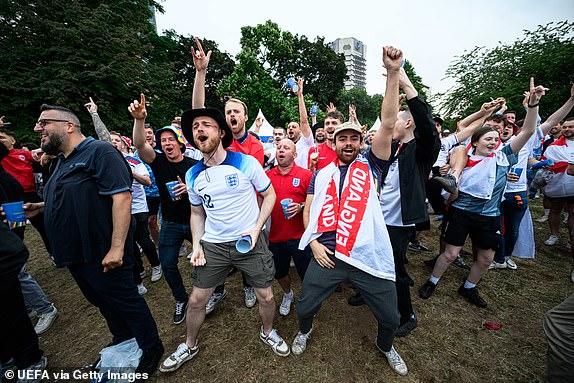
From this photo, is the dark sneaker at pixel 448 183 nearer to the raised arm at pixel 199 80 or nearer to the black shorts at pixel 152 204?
the raised arm at pixel 199 80

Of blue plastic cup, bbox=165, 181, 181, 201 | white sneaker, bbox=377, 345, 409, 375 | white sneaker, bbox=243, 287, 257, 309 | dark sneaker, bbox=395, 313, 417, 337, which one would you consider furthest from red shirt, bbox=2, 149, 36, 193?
dark sneaker, bbox=395, 313, 417, 337

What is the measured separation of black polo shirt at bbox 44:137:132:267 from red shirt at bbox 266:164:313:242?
5.64 ft

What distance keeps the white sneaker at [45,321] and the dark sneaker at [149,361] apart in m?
1.93

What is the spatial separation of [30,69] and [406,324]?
1535cm

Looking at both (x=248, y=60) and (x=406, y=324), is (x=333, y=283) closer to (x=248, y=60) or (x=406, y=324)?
(x=406, y=324)

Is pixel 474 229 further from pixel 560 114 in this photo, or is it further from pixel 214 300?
pixel 214 300

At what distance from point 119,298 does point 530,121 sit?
207 inches

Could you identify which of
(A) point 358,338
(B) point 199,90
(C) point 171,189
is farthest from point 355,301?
(B) point 199,90

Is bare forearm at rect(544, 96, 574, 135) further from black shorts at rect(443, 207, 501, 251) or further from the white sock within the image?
the white sock

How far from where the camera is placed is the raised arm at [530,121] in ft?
9.70

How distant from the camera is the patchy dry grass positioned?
2377mm

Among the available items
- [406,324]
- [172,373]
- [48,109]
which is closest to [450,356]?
[406,324]

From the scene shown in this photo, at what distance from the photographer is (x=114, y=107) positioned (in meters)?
11.2

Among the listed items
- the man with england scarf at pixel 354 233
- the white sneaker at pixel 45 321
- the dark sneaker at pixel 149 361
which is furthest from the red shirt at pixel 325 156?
the white sneaker at pixel 45 321
